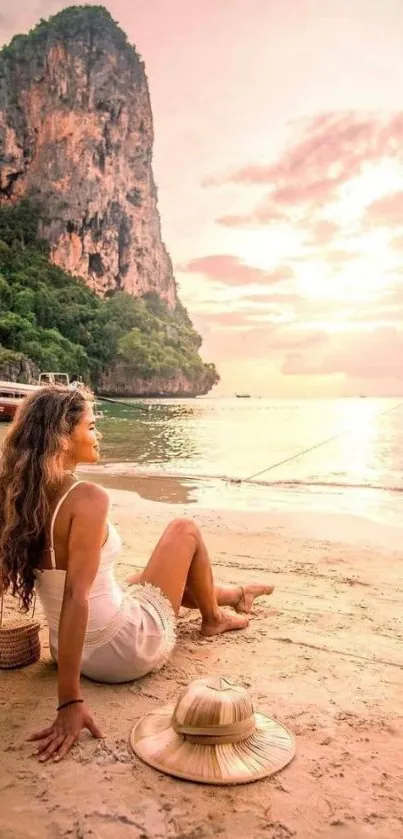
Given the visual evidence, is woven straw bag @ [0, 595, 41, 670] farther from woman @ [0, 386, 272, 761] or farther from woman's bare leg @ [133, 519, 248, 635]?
woman's bare leg @ [133, 519, 248, 635]

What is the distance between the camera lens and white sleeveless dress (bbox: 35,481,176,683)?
2.69 meters

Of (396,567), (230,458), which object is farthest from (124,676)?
(230,458)

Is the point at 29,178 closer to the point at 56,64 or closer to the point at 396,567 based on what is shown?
the point at 56,64

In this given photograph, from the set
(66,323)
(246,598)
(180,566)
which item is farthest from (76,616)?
(66,323)

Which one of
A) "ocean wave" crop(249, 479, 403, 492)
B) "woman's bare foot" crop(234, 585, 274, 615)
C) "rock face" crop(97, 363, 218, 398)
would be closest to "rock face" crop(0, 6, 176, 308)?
"rock face" crop(97, 363, 218, 398)

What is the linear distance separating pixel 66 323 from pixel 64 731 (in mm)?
77202

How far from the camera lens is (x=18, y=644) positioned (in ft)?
10.1

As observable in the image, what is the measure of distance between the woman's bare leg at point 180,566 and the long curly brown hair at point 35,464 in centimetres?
73

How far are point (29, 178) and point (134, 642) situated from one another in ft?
338

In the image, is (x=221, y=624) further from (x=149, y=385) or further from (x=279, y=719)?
(x=149, y=385)

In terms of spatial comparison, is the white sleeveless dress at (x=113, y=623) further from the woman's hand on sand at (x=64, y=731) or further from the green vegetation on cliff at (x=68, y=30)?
the green vegetation on cliff at (x=68, y=30)

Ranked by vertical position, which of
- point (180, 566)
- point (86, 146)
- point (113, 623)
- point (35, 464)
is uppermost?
point (86, 146)

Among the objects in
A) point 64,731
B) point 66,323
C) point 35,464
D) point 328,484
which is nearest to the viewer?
point 64,731

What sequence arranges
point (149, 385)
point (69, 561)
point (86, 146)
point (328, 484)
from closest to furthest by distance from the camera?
1. point (69, 561)
2. point (328, 484)
3. point (149, 385)
4. point (86, 146)
